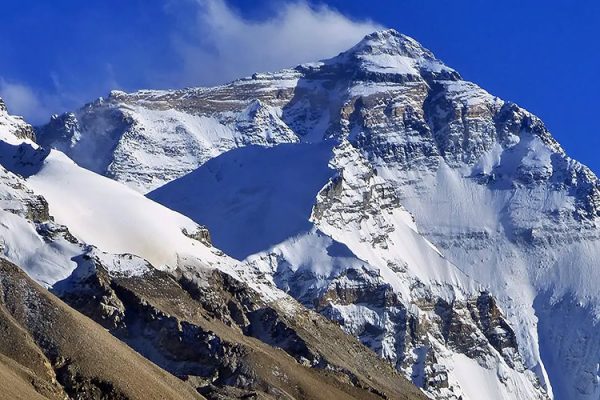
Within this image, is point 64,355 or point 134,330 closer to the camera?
point 64,355

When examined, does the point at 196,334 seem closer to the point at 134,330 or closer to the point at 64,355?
the point at 134,330

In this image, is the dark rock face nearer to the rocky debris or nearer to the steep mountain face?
the steep mountain face

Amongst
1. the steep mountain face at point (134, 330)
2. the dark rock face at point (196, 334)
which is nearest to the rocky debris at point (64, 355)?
the steep mountain face at point (134, 330)

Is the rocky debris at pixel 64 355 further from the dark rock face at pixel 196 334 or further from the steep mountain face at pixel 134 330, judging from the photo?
the dark rock face at pixel 196 334

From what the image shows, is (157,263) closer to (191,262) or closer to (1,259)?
(191,262)

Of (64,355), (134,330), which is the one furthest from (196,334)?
(64,355)

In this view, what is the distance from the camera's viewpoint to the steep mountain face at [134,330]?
5576 inches

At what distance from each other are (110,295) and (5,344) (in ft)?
102

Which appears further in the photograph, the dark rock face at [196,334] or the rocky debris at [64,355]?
the dark rock face at [196,334]

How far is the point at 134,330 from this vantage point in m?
170

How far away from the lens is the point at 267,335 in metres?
193

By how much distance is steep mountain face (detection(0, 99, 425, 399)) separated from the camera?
14162 centimetres

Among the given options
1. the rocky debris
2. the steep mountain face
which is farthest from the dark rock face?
the rocky debris

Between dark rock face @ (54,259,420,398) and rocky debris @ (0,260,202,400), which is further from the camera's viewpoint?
dark rock face @ (54,259,420,398)
